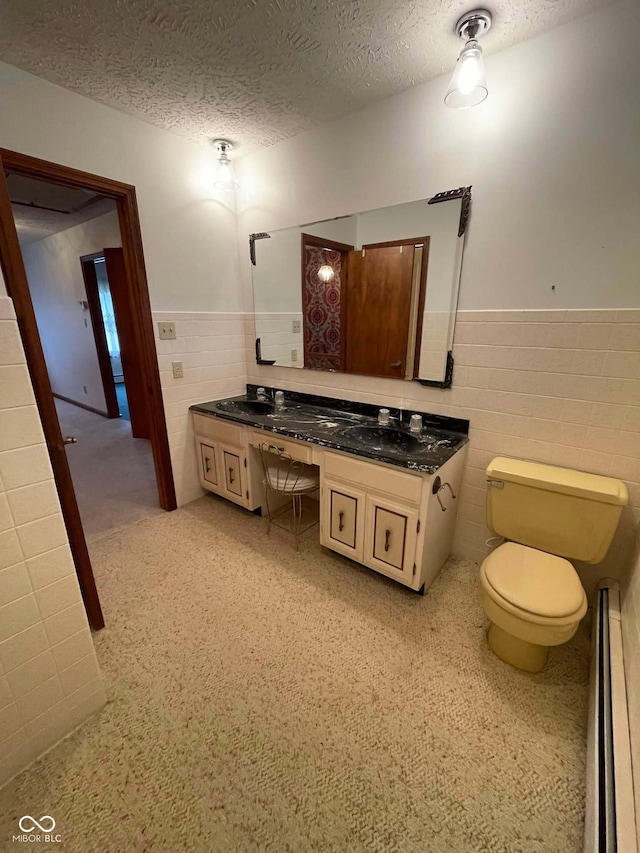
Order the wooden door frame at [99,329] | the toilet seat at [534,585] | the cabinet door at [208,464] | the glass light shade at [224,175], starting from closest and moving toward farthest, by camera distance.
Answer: the toilet seat at [534,585] → the glass light shade at [224,175] → the cabinet door at [208,464] → the wooden door frame at [99,329]

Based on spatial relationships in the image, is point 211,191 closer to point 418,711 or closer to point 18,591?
point 18,591

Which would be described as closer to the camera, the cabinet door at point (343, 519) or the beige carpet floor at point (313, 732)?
the beige carpet floor at point (313, 732)

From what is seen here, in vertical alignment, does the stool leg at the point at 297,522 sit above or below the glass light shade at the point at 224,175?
below

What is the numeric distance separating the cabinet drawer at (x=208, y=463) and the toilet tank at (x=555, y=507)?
182cm

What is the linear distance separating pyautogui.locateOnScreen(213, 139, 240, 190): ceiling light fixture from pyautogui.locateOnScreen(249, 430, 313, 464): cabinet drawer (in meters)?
1.67

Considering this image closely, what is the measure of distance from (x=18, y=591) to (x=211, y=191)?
2.55 m

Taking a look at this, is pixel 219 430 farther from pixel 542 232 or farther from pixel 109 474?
pixel 542 232

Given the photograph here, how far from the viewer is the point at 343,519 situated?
1866mm

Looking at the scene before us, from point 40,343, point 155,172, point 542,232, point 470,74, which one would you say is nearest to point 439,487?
point 542,232

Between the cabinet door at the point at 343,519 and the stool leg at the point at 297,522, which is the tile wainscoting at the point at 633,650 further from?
the stool leg at the point at 297,522

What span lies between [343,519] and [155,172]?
240 cm

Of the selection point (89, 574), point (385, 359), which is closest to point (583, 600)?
point (385, 359)

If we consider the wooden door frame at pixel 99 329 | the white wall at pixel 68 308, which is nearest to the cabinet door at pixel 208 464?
the white wall at pixel 68 308

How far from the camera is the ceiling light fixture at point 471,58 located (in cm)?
128
